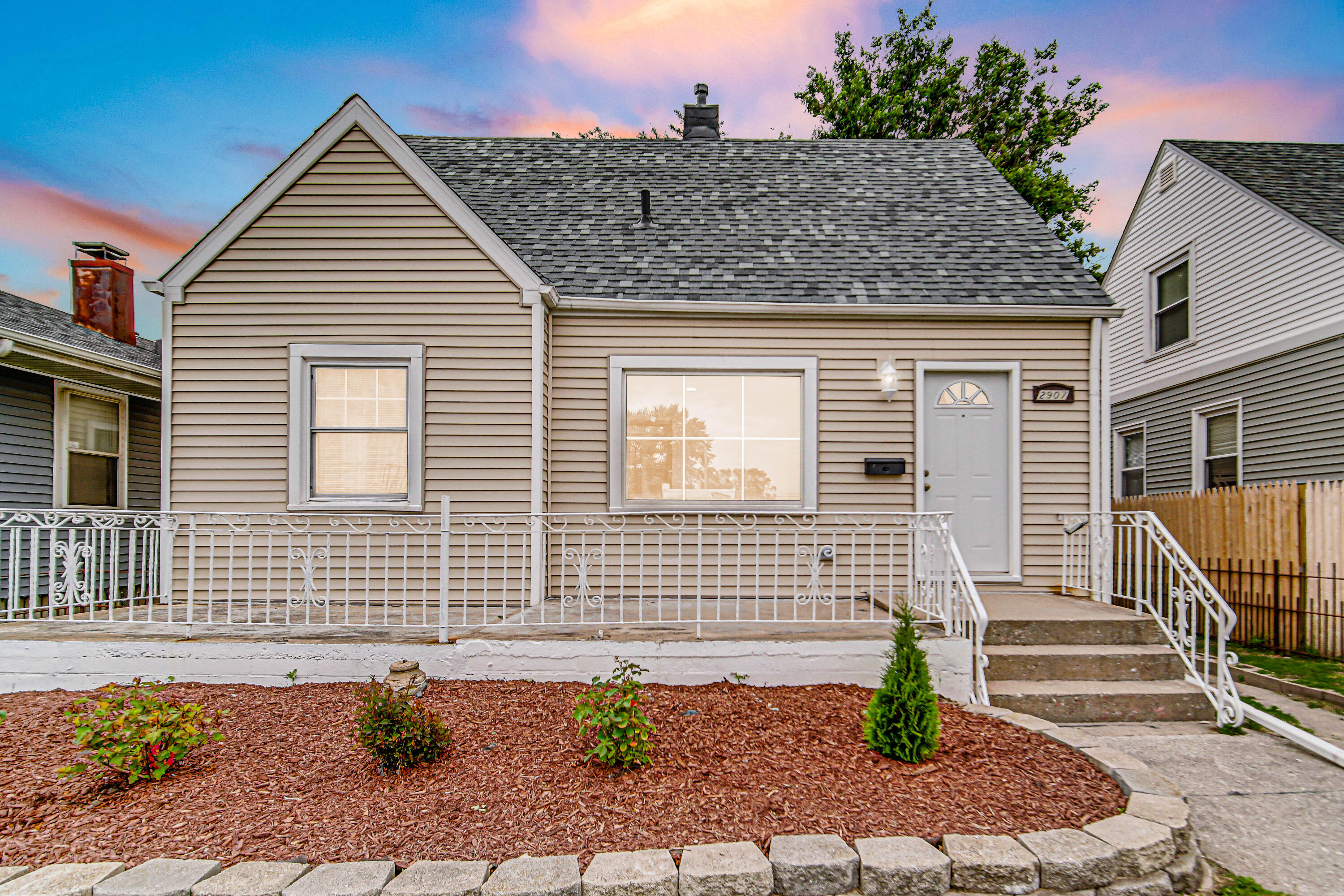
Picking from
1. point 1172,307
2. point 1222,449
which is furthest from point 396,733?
point 1172,307

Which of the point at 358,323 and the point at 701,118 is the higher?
the point at 701,118

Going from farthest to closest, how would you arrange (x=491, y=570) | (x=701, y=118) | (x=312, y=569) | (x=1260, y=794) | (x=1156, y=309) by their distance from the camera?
1. (x=1156, y=309)
2. (x=701, y=118)
3. (x=491, y=570)
4. (x=312, y=569)
5. (x=1260, y=794)

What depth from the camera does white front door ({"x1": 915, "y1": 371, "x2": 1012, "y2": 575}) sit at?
21.5 feet

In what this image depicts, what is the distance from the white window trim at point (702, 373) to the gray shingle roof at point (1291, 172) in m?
7.13

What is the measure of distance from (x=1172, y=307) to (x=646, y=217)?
9.10m

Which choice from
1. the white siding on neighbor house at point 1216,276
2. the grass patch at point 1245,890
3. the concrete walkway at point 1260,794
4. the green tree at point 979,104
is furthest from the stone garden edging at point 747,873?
the green tree at point 979,104

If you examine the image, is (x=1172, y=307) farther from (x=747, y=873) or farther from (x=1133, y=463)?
(x=747, y=873)

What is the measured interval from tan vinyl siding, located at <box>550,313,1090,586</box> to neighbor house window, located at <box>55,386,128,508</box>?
6019 mm

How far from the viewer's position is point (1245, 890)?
2496 millimetres

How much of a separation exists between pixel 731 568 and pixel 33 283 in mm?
13064

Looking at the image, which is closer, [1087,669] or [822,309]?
[1087,669]

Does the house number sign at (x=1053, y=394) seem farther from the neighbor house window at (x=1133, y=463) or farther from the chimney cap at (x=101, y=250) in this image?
the chimney cap at (x=101, y=250)

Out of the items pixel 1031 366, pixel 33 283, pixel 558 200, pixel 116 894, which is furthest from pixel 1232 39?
pixel 33 283

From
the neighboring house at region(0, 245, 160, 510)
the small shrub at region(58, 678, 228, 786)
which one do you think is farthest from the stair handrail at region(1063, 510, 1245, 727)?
the neighboring house at region(0, 245, 160, 510)
